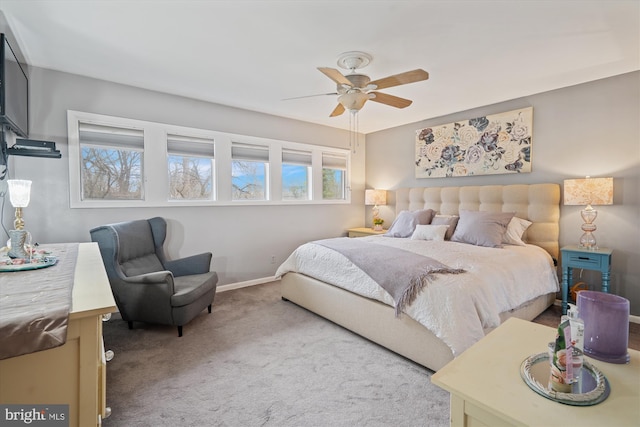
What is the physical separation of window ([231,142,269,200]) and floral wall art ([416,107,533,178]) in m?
2.49

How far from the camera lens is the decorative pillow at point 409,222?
4.25m

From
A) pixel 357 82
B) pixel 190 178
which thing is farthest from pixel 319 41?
pixel 190 178

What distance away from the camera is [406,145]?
523cm

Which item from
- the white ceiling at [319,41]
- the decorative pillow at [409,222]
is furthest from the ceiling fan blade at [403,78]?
the decorative pillow at [409,222]

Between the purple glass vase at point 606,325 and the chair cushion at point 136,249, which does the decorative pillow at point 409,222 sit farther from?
the purple glass vase at point 606,325

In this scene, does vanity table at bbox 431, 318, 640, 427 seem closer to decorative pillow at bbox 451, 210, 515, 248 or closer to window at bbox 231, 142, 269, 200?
decorative pillow at bbox 451, 210, 515, 248

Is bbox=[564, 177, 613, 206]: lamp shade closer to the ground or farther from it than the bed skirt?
farther from it

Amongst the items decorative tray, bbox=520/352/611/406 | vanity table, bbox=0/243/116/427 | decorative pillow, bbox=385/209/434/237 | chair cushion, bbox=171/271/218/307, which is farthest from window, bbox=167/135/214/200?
decorative tray, bbox=520/352/611/406

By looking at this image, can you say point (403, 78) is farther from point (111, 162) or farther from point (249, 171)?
point (111, 162)

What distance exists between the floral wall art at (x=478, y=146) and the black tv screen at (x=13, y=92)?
15.5 ft

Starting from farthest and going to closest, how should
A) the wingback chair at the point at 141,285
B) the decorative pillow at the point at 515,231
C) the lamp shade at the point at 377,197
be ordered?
the lamp shade at the point at 377,197, the decorative pillow at the point at 515,231, the wingback chair at the point at 141,285

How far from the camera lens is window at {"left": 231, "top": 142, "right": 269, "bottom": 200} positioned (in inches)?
171

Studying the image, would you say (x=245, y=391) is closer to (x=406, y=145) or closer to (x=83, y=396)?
(x=83, y=396)

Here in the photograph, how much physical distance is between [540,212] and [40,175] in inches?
212
